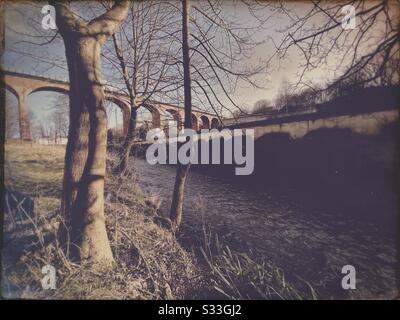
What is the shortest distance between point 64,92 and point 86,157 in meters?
1.09

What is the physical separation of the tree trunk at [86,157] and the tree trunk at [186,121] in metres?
1.13

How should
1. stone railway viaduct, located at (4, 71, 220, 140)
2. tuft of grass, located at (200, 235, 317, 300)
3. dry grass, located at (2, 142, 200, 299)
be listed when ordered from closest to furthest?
dry grass, located at (2, 142, 200, 299) → tuft of grass, located at (200, 235, 317, 300) → stone railway viaduct, located at (4, 71, 220, 140)

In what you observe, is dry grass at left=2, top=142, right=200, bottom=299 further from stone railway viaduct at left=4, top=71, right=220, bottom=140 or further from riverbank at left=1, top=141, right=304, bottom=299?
stone railway viaduct at left=4, top=71, right=220, bottom=140

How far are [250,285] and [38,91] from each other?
4.06 meters

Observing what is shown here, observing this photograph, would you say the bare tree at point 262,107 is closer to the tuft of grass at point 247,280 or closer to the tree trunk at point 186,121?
the tree trunk at point 186,121

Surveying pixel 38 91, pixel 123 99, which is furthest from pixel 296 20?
pixel 38 91

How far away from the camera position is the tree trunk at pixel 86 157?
9.20 feet

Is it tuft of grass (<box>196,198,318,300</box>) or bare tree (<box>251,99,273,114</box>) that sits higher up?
bare tree (<box>251,99,273,114</box>)

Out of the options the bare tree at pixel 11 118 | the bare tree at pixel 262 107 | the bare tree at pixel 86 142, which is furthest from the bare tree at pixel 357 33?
the bare tree at pixel 11 118

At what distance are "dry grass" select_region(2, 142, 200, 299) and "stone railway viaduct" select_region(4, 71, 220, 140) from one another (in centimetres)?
55

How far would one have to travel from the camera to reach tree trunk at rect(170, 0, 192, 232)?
128 inches

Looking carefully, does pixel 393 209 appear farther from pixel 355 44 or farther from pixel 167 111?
pixel 167 111

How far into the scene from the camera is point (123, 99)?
3771 mm

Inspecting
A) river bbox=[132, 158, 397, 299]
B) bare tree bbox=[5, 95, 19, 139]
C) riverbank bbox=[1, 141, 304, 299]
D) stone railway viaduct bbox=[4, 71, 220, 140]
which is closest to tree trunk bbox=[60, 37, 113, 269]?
riverbank bbox=[1, 141, 304, 299]
